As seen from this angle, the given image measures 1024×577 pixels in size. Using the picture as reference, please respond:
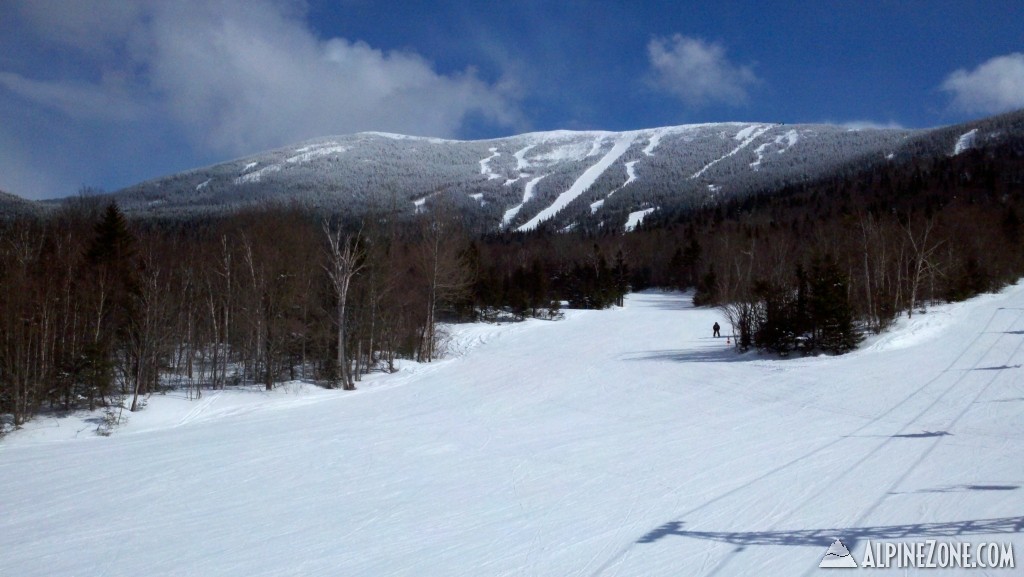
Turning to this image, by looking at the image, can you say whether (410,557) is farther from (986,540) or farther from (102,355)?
(102,355)

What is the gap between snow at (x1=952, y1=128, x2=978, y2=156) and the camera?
182625 millimetres

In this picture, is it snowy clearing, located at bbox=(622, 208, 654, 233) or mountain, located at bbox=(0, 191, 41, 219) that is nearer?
mountain, located at bbox=(0, 191, 41, 219)

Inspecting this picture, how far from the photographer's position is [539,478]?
10.8 m

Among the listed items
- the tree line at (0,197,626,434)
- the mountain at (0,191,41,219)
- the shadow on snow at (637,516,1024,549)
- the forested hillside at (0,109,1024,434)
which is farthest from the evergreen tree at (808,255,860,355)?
the mountain at (0,191,41,219)

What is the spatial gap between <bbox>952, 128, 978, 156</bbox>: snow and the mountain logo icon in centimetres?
22821

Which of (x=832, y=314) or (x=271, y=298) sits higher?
(x=271, y=298)

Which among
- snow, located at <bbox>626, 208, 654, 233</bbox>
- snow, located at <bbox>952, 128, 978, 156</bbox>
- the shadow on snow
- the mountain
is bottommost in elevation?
the shadow on snow

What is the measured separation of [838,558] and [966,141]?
24351 cm

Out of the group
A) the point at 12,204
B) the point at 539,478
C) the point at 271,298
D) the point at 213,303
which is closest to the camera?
the point at 539,478

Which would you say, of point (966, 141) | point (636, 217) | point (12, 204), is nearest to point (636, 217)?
point (636, 217)

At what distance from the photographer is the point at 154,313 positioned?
77.6 feet

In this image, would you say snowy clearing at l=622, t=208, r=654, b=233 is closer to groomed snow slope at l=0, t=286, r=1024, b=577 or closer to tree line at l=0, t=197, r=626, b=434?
tree line at l=0, t=197, r=626, b=434

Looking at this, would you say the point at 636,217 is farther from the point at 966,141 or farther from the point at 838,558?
the point at 838,558

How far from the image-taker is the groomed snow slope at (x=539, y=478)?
750 centimetres
